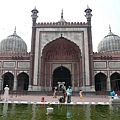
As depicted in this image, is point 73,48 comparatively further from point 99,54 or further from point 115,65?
point 115,65

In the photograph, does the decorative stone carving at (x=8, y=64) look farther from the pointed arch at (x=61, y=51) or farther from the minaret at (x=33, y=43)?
the pointed arch at (x=61, y=51)

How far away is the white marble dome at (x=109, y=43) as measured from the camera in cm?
3153

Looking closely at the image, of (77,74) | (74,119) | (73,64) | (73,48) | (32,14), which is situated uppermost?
(32,14)

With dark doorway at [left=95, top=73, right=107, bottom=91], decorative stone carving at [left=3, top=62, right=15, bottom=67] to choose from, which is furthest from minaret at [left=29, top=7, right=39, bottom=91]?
dark doorway at [left=95, top=73, right=107, bottom=91]

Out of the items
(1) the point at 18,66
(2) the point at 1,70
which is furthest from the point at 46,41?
(2) the point at 1,70

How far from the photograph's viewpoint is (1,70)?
25.9m

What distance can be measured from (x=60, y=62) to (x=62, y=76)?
2.72m

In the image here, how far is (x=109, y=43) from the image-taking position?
1268 inches

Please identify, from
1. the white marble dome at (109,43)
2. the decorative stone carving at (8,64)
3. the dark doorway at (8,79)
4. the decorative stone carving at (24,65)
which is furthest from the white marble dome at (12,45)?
the white marble dome at (109,43)

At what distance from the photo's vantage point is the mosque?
24.2m

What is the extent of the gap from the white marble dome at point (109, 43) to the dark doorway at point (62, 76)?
375 inches

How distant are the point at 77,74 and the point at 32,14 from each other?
40.0 ft

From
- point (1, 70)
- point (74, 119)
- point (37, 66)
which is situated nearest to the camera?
point (74, 119)

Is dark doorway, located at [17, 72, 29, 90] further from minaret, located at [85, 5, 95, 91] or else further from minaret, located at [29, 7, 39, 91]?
minaret, located at [85, 5, 95, 91]
